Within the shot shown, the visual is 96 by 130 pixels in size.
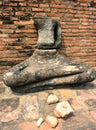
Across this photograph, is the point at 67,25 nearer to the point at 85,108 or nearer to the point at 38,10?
the point at 38,10

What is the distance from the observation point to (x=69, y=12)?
3008 mm

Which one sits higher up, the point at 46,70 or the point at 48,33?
the point at 48,33

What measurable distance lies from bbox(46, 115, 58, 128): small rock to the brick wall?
149 centimetres

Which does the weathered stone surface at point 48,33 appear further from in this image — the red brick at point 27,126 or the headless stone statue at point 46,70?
the red brick at point 27,126

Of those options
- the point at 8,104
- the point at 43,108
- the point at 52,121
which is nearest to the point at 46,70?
the point at 43,108

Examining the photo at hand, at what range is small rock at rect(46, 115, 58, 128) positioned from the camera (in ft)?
5.99

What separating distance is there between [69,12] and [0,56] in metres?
1.60

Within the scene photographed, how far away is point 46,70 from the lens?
2.54 m

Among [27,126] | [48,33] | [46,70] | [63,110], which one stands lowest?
[27,126]

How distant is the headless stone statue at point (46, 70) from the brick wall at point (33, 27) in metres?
0.22

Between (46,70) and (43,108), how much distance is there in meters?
0.65

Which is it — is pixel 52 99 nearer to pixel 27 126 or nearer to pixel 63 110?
pixel 63 110

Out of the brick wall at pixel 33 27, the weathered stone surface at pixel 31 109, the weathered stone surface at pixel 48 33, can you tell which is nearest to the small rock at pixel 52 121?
the weathered stone surface at pixel 31 109

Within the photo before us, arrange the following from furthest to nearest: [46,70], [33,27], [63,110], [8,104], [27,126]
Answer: [33,27], [46,70], [8,104], [63,110], [27,126]
